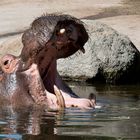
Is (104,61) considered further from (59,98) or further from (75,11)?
(75,11)

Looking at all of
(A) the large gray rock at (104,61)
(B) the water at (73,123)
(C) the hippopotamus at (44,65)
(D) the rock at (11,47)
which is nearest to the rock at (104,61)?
(A) the large gray rock at (104,61)

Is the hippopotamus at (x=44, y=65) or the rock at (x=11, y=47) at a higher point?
the hippopotamus at (x=44, y=65)

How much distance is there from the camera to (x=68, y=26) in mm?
5512

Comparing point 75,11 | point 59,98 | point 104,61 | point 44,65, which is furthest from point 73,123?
point 75,11

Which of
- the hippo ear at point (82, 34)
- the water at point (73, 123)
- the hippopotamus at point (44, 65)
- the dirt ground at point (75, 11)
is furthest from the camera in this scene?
the dirt ground at point (75, 11)

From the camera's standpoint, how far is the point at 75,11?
59.6ft

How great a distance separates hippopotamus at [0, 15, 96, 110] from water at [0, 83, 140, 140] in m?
0.11

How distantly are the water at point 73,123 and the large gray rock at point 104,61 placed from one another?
364 cm

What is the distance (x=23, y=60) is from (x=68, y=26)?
0.49 m

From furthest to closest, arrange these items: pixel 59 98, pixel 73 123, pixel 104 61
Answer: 1. pixel 104 61
2. pixel 59 98
3. pixel 73 123

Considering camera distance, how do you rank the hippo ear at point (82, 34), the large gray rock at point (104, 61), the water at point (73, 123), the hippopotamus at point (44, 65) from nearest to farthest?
1. the water at point (73, 123)
2. the hippopotamus at point (44, 65)
3. the hippo ear at point (82, 34)
4. the large gray rock at point (104, 61)

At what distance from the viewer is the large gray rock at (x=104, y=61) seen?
33.3 ft

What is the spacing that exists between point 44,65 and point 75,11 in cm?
1256

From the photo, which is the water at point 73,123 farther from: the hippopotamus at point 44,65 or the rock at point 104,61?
the rock at point 104,61
